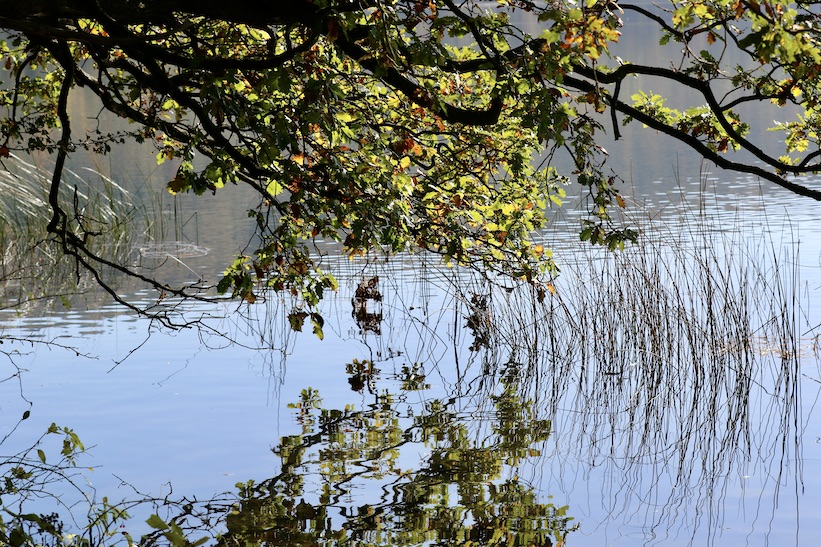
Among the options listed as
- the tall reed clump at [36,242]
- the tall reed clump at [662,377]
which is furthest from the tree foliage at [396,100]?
the tall reed clump at [36,242]

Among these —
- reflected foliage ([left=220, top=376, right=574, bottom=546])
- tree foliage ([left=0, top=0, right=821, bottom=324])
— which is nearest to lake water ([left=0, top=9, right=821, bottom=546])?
reflected foliage ([left=220, top=376, right=574, bottom=546])

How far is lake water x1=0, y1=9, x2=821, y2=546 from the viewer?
5336 millimetres

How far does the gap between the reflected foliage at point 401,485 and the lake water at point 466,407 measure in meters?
0.02

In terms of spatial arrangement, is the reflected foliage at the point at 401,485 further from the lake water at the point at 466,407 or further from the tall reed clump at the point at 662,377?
the tall reed clump at the point at 662,377

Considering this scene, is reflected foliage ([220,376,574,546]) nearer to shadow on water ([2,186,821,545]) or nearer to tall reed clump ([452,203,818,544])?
shadow on water ([2,186,821,545])

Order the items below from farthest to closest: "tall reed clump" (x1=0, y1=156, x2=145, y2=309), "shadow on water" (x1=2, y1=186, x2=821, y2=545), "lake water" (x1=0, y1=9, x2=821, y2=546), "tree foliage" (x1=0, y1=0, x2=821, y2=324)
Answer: "tall reed clump" (x1=0, y1=156, x2=145, y2=309)
"lake water" (x1=0, y1=9, x2=821, y2=546)
"shadow on water" (x1=2, y1=186, x2=821, y2=545)
"tree foliage" (x1=0, y1=0, x2=821, y2=324)

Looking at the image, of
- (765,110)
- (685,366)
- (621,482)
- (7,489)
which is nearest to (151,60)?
(7,489)

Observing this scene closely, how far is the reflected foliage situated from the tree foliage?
37.5 inches

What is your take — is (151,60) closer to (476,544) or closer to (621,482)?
(476,544)

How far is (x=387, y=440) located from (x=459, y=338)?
2.90m

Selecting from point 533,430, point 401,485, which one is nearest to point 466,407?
point 533,430

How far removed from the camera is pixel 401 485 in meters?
5.61

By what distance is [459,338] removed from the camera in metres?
9.30

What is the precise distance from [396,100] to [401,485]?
241 cm
